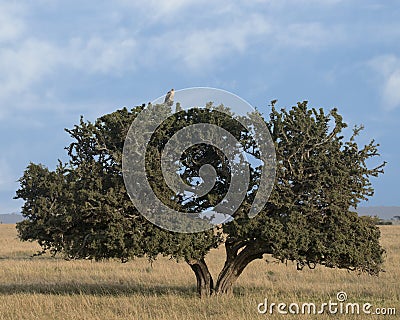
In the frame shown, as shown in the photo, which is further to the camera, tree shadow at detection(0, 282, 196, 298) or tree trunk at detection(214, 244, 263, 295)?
tree shadow at detection(0, 282, 196, 298)

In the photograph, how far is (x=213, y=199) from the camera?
15750 mm

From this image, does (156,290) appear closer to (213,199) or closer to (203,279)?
(203,279)

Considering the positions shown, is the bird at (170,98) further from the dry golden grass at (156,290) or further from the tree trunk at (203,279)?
the dry golden grass at (156,290)

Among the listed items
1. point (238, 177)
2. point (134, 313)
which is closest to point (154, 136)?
point (238, 177)

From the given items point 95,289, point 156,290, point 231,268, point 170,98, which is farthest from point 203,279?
point 170,98

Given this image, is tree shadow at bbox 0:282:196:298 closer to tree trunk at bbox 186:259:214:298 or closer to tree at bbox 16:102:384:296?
tree trunk at bbox 186:259:214:298

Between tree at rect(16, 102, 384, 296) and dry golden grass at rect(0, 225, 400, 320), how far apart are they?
4.63ft

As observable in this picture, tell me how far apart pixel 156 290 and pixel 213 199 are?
5.17m

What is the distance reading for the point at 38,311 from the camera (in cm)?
1477

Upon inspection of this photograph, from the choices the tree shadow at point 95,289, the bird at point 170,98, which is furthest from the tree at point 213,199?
the tree shadow at point 95,289

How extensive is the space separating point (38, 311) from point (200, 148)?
244 inches

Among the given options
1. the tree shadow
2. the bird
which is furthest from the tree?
the tree shadow

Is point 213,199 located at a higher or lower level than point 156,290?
higher

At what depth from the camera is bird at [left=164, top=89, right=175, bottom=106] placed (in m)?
15.8
